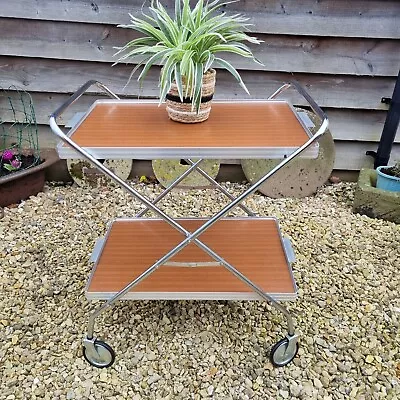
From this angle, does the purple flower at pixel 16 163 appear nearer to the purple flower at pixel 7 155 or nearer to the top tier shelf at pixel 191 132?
the purple flower at pixel 7 155

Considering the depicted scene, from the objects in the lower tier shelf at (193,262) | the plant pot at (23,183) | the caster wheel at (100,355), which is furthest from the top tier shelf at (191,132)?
the plant pot at (23,183)

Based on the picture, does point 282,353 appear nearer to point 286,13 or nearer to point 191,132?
point 191,132

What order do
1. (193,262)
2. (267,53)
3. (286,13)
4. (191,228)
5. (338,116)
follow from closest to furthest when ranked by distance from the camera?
(193,262) → (191,228) → (286,13) → (267,53) → (338,116)

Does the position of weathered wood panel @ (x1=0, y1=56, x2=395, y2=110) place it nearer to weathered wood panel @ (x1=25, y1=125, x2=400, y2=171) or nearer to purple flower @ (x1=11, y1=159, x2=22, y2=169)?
weathered wood panel @ (x1=25, y1=125, x2=400, y2=171)

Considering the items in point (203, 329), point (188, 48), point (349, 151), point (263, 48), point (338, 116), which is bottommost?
point (203, 329)

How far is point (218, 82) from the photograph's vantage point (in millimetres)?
2781

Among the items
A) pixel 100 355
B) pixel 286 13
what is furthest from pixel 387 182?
pixel 100 355

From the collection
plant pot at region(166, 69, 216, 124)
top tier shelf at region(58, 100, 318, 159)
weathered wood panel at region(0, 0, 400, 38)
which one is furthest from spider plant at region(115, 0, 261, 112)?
weathered wood panel at region(0, 0, 400, 38)

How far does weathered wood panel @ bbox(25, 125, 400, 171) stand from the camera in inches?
117

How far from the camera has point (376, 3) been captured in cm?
256

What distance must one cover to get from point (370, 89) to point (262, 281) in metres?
1.70

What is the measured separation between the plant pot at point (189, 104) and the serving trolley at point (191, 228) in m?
0.03

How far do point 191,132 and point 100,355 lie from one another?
94 centimetres

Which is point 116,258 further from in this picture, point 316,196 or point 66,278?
point 316,196
